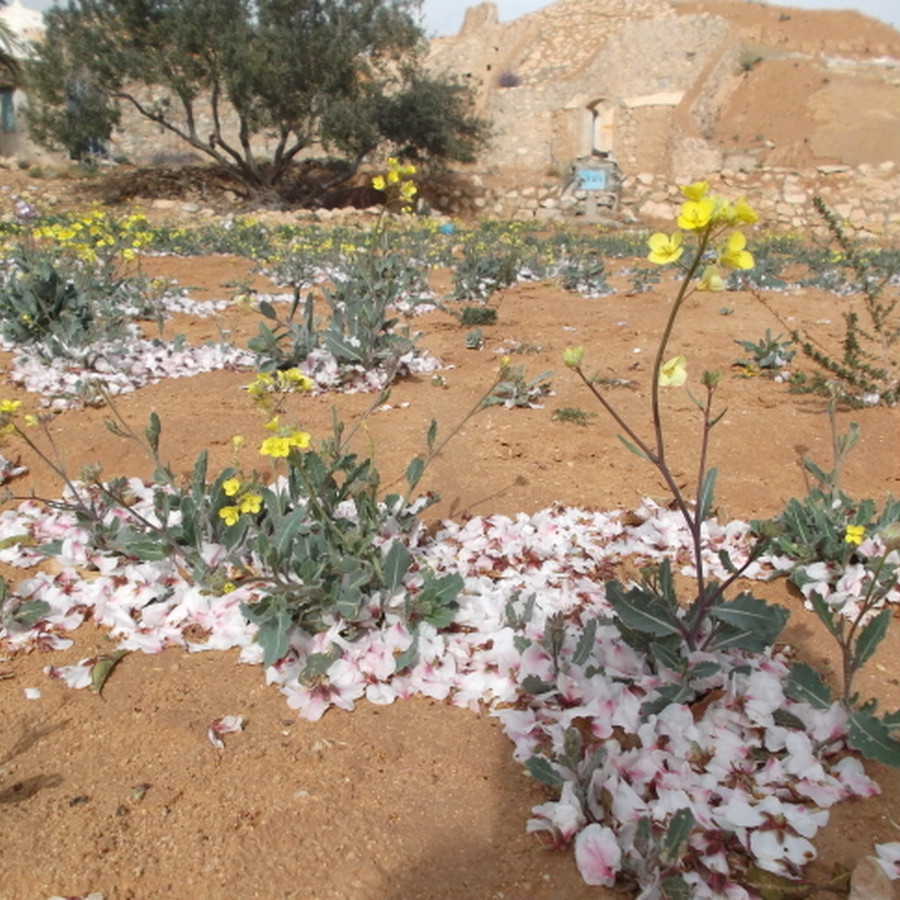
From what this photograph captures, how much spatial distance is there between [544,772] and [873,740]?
72 cm

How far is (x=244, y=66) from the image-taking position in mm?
17188

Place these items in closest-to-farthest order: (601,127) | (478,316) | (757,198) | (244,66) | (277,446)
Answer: (277,446) < (478,316) < (244,66) < (757,198) < (601,127)

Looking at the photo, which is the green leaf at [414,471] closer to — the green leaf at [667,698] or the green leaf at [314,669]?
the green leaf at [314,669]

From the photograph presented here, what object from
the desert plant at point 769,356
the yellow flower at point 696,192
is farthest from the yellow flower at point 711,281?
the desert plant at point 769,356

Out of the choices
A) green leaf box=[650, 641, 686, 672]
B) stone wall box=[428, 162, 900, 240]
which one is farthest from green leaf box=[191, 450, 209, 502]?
stone wall box=[428, 162, 900, 240]

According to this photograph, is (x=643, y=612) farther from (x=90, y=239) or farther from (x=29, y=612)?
(x=90, y=239)

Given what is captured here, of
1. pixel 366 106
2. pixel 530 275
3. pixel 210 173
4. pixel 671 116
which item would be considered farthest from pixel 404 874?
pixel 671 116

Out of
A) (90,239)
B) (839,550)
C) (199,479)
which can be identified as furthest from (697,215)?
(90,239)

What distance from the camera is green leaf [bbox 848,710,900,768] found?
1617 mm

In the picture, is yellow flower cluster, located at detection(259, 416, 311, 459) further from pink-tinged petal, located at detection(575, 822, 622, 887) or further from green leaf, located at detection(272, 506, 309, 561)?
pink-tinged petal, located at detection(575, 822, 622, 887)

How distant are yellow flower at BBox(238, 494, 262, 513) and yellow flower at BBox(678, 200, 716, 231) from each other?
4.46 feet

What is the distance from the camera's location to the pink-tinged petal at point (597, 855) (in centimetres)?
148

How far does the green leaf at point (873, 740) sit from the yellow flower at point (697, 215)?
1.16m

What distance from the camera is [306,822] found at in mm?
1610
